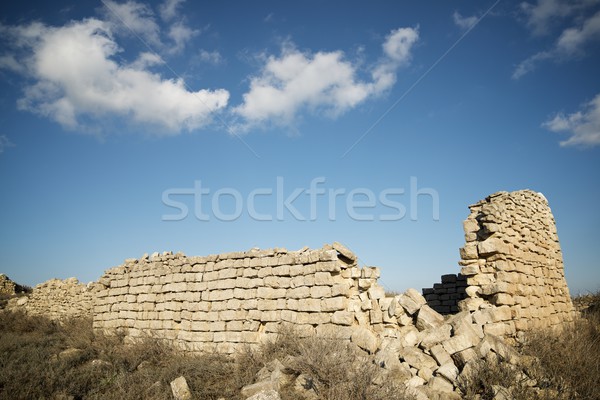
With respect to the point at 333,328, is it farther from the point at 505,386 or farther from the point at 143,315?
the point at 143,315

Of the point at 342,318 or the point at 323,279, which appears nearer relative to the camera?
the point at 342,318

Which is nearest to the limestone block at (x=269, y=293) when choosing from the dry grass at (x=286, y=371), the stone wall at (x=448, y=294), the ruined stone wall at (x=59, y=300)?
the dry grass at (x=286, y=371)

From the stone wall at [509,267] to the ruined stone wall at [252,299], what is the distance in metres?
A: 1.69

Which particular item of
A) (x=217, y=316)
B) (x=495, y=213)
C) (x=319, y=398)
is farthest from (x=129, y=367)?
(x=495, y=213)

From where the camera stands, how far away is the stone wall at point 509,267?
23.9 ft

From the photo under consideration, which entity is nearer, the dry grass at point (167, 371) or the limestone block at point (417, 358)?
the dry grass at point (167, 371)

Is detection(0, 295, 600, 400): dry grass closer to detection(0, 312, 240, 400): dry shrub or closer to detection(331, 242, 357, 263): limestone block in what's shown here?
detection(0, 312, 240, 400): dry shrub

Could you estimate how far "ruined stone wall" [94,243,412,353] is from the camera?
24.7 feet

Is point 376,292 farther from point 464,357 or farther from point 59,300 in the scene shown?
point 59,300

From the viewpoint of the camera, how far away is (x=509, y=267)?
7723 millimetres

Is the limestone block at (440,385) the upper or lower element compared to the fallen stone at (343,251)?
lower

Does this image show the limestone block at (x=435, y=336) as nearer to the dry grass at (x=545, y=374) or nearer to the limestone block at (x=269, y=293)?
the dry grass at (x=545, y=374)

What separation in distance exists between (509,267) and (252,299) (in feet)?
18.1

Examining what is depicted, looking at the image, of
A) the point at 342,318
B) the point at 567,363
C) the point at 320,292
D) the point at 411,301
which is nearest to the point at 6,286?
the point at 320,292
